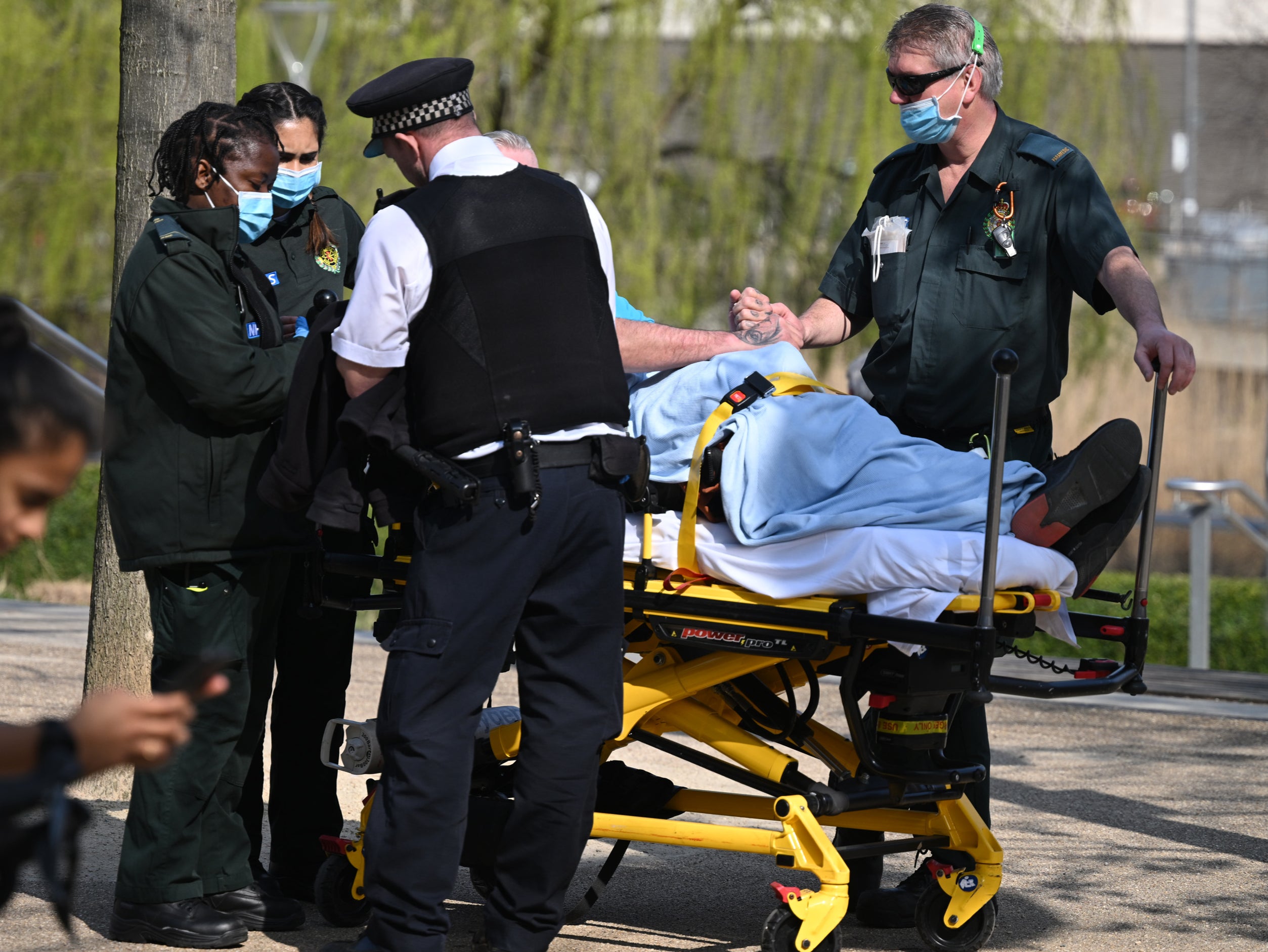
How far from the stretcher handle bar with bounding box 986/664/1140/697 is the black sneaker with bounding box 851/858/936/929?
757 mm

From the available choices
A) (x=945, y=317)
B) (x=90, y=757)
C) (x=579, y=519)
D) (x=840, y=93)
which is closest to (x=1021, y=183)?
(x=945, y=317)

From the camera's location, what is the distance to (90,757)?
6.84ft

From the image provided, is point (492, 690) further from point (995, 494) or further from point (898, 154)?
point (898, 154)

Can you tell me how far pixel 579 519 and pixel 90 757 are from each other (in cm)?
163

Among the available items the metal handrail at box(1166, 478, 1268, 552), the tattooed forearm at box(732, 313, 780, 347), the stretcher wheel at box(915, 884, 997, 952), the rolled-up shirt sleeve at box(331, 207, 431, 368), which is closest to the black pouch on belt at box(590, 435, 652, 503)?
the rolled-up shirt sleeve at box(331, 207, 431, 368)

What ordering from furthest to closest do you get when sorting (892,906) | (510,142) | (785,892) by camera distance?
(510,142) → (892,906) → (785,892)

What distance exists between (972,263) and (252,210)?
1.87 meters

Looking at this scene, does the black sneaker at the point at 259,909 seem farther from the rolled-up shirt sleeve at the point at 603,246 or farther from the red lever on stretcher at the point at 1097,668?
the red lever on stretcher at the point at 1097,668

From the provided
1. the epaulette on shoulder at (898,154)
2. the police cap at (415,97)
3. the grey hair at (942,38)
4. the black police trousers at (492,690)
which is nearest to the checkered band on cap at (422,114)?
the police cap at (415,97)

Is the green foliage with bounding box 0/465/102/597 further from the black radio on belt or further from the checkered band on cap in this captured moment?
the black radio on belt

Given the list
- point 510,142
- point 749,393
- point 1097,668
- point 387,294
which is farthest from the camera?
point 510,142

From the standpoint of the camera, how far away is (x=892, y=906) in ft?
14.3

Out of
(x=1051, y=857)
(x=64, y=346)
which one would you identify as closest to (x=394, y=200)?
(x=1051, y=857)

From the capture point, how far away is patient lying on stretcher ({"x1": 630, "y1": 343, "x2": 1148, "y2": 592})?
12.3 ft
